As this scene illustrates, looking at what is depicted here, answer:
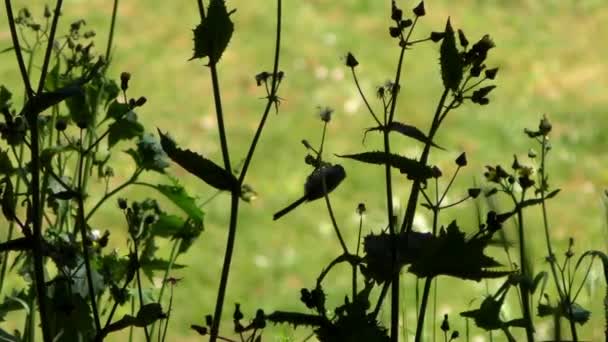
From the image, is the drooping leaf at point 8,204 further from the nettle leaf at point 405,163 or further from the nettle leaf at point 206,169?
the nettle leaf at point 405,163

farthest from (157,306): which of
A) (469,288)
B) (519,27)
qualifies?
(519,27)

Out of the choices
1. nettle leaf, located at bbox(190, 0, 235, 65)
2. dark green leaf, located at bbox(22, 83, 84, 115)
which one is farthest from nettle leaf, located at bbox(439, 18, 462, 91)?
dark green leaf, located at bbox(22, 83, 84, 115)

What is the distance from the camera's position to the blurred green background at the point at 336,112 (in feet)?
16.8

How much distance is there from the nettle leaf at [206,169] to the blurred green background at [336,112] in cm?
328

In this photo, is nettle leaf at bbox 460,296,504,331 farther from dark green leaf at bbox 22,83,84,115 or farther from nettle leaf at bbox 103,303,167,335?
dark green leaf at bbox 22,83,84,115

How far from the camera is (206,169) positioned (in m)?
1.12

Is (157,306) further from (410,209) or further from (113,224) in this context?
(113,224)

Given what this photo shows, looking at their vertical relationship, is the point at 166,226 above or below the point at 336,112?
below

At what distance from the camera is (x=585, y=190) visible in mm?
5781

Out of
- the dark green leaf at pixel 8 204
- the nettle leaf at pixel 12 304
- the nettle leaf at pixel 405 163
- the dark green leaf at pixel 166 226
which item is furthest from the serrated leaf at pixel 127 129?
the nettle leaf at pixel 405 163

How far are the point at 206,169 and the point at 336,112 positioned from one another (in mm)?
5602

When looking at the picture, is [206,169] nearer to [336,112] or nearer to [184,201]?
[184,201]

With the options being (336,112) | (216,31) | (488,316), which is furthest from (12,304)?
(336,112)

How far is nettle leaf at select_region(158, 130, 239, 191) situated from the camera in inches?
43.6
